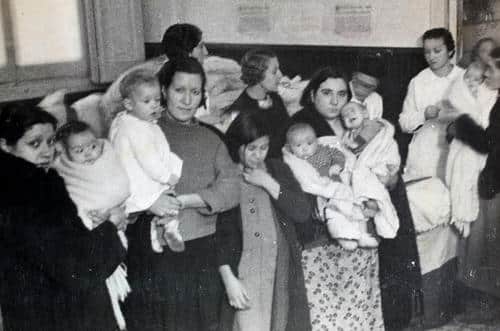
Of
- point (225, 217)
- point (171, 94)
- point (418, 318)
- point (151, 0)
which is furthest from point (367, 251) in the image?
point (151, 0)

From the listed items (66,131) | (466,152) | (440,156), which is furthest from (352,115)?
(66,131)

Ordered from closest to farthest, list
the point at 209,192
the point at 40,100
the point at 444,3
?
1. the point at 40,100
2. the point at 209,192
3. the point at 444,3

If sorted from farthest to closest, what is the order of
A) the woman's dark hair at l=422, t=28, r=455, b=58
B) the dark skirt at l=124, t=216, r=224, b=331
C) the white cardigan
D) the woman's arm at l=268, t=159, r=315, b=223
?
the woman's dark hair at l=422, t=28, r=455, b=58
the woman's arm at l=268, t=159, r=315, b=223
the dark skirt at l=124, t=216, r=224, b=331
the white cardigan

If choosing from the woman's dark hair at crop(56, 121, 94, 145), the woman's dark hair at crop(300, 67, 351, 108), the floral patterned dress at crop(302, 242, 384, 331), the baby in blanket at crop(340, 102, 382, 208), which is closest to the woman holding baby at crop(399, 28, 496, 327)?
the baby in blanket at crop(340, 102, 382, 208)

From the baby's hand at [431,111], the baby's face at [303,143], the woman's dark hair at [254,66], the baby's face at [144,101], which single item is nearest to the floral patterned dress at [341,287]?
the baby's face at [303,143]

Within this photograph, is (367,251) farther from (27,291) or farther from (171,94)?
(27,291)

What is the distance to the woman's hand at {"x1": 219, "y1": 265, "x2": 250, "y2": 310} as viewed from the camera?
287 cm

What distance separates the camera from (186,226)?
2803mm

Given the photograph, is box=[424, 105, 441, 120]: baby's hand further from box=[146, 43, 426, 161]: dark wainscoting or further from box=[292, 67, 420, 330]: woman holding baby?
box=[292, 67, 420, 330]: woman holding baby

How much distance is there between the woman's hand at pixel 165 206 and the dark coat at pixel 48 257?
7.0 inches

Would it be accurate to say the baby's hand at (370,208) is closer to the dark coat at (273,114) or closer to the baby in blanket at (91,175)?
the dark coat at (273,114)

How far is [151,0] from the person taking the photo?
2742mm

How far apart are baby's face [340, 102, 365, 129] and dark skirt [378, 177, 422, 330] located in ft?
1.06

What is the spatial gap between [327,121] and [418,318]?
0.99 m
